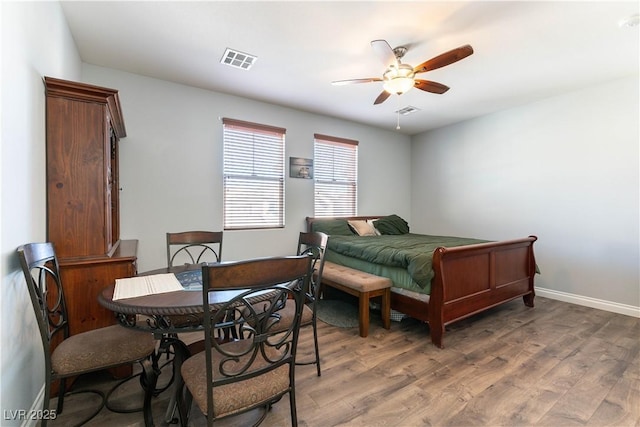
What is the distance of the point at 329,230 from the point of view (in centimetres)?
423

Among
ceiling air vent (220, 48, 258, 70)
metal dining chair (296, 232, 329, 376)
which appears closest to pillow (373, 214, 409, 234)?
metal dining chair (296, 232, 329, 376)

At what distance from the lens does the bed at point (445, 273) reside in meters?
2.51

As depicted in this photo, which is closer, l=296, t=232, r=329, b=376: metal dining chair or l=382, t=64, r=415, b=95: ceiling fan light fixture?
l=296, t=232, r=329, b=376: metal dining chair

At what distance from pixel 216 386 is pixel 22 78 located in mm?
1836

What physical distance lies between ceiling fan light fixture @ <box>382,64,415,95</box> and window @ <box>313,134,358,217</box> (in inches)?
77.5

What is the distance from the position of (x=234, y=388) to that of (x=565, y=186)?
4510mm

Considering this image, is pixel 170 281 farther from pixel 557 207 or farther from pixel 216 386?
pixel 557 207

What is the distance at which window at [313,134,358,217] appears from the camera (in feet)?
14.7

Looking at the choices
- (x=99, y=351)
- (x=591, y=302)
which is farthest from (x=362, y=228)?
(x=99, y=351)

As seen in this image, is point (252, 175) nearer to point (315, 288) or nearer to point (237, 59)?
point (237, 59)

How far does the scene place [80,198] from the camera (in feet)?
6.28

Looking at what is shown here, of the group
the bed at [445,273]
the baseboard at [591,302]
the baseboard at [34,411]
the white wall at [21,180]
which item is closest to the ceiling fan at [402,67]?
the bed at [445,273]

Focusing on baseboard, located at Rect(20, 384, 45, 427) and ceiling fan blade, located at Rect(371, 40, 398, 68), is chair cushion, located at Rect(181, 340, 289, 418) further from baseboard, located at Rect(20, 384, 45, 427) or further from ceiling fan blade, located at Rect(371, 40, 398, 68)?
ceiling fan blade, located at Rect(371, 40, 398, 68)

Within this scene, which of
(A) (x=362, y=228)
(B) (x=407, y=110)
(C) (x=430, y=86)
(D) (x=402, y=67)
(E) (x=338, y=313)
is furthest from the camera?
(A) (x=362, y=228)
